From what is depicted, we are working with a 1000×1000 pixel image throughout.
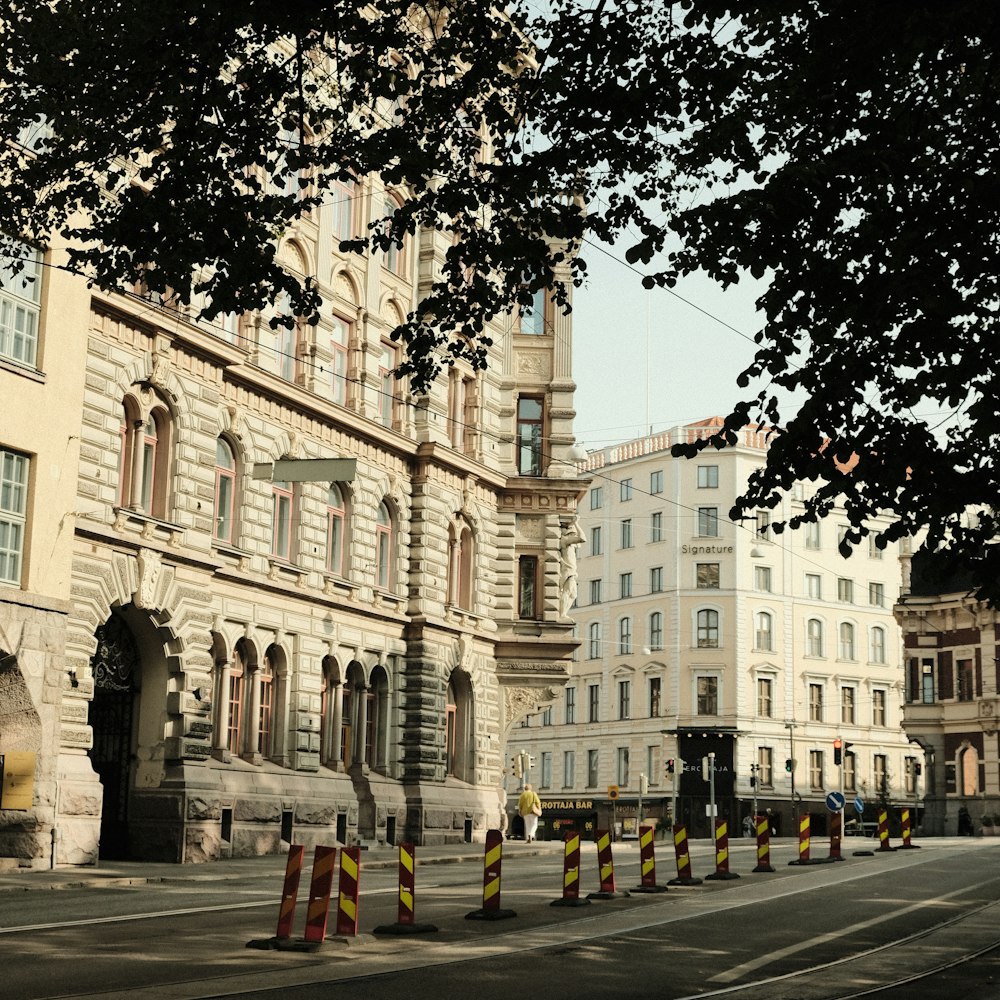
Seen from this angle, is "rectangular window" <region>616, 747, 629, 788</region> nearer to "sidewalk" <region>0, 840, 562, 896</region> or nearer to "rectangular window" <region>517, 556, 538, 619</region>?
"rectangular window" <region>517, 556, 538, 619</region>

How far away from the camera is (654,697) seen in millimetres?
86562

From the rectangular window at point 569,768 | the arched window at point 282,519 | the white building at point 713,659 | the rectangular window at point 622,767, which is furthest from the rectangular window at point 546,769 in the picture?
the arched window at point 282,519

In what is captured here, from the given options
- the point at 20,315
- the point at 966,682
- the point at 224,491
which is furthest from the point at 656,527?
the point at 20,315

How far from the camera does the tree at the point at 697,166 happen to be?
12211 mm

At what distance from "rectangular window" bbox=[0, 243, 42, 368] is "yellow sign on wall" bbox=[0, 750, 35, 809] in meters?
6.49

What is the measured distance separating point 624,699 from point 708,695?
18.3 feet

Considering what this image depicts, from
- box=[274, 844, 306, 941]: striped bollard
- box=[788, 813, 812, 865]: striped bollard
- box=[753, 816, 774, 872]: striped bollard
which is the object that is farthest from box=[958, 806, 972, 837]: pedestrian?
box=[274, 844, 306, 941]: striped bollard

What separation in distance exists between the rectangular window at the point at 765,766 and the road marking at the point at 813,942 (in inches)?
2392

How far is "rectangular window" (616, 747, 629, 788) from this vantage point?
8675 cm

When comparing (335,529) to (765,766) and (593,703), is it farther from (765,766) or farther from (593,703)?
(593,703)

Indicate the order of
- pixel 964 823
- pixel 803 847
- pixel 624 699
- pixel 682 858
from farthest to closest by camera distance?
pixel 624 699, pixel 964 823, pixel 803 847, pixel 682 858

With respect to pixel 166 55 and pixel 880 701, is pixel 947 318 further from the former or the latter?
pixel 880 701

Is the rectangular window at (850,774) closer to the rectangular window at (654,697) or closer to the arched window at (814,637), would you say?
the arched window at (814,637)

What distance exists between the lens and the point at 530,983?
41.8ft
